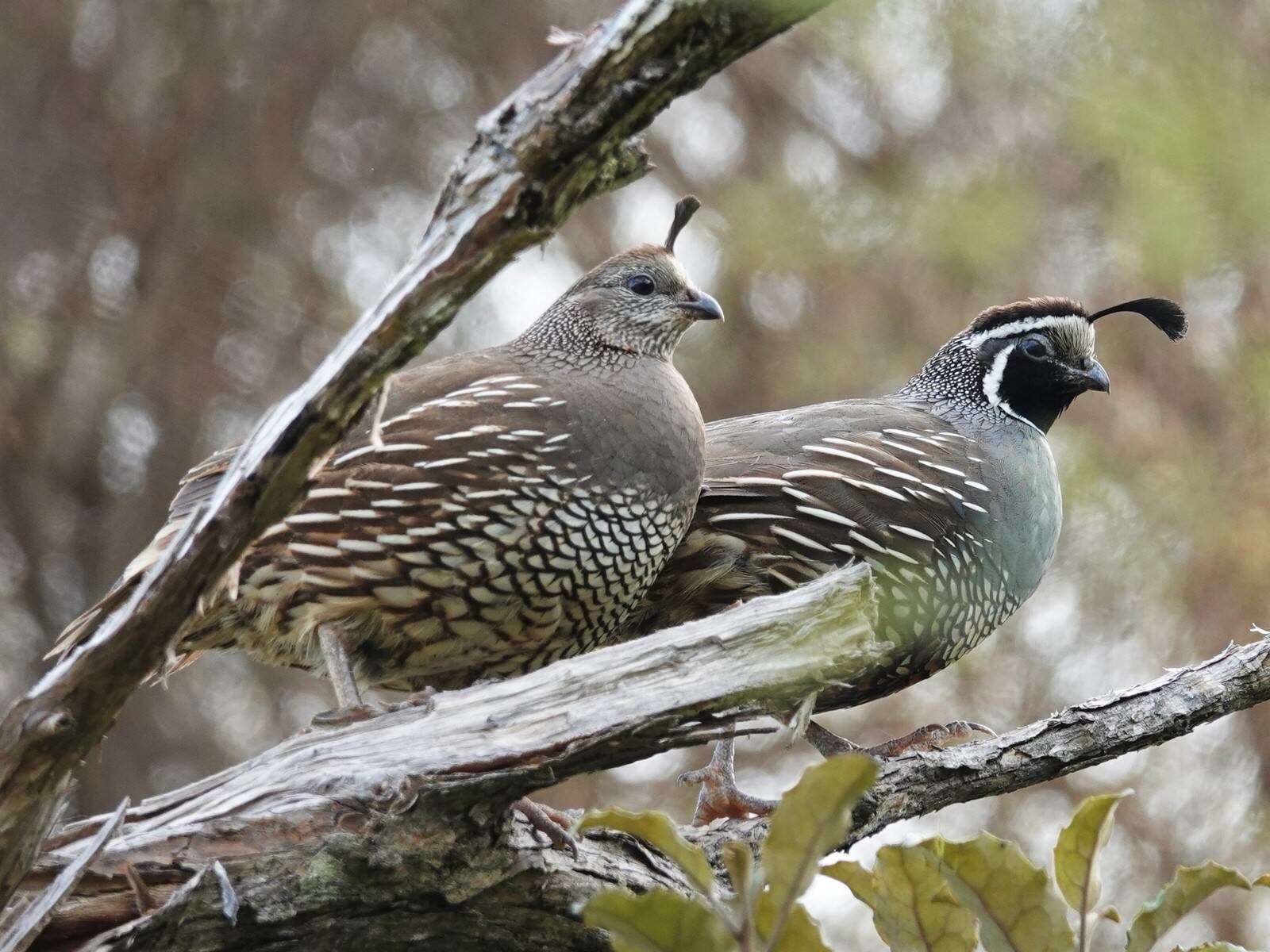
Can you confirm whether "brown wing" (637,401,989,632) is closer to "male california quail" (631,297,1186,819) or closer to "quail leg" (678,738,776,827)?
"male california quail" (631,297,1186,819)

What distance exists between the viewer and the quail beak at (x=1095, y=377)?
434 cm

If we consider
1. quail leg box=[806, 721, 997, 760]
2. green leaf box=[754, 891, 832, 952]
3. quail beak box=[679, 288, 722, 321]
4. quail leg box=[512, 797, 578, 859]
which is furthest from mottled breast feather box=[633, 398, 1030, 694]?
green leaf box=[754, 891, 832, 952]

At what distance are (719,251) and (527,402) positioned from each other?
9.94ft

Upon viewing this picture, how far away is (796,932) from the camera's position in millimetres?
1681

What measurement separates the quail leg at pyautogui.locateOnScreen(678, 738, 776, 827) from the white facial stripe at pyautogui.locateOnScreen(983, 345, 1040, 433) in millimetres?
1290

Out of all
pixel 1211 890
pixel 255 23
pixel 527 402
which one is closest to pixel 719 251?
pixel 255 23

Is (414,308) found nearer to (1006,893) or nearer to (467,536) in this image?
(1006,893)

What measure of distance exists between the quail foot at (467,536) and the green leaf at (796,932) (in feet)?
5.81

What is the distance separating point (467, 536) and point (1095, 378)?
6.52 ft

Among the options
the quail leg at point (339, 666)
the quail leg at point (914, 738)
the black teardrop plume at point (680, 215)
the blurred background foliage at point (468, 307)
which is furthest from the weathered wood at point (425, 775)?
the blurred background foliage at point (468, 307)

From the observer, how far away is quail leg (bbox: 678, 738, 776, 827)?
3.92 meters

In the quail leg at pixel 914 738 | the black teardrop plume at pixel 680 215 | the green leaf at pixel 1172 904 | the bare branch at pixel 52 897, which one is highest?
the black teardrop plume at pixel 680 215

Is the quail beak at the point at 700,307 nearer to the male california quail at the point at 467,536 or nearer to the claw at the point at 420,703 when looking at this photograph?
the male california quail at the point at 467,536

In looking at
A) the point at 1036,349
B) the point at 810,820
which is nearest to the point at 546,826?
the point at 810,820
